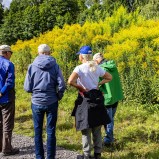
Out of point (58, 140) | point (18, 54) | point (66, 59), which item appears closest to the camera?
point (58, 140)

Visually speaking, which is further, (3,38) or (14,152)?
(3,38)

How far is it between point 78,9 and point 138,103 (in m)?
34.5

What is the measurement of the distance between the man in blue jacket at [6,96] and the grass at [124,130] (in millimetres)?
1107

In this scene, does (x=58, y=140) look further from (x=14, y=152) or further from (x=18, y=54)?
(x=18, y=54)

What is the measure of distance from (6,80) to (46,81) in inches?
38.4

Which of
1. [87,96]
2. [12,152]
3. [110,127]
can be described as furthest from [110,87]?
[12,152]

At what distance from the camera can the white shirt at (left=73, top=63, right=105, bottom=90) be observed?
4.69 meters

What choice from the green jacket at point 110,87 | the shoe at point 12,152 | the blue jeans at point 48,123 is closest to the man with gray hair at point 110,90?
the green jacket at point 110,87

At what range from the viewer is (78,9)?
41.9 metres

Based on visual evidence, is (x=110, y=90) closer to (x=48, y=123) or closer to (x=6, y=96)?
(x=48, y=123)

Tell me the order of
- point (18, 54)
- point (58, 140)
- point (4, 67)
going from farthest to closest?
point (18, 54), point (58, 140), point (4, 67)

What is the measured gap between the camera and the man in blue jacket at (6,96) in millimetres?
5410

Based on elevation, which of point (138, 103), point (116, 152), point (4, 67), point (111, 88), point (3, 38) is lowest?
point (116, 152)

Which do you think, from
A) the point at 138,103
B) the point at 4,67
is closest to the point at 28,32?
the point at 138,103
